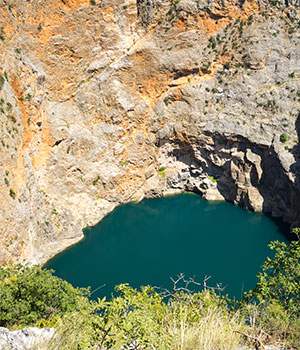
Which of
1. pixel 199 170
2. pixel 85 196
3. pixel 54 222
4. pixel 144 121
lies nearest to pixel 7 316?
pixel 54 222

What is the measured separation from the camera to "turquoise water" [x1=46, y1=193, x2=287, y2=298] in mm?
30583

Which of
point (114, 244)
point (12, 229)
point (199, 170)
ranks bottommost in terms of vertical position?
point (114, 244)

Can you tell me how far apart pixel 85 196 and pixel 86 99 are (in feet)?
44.8

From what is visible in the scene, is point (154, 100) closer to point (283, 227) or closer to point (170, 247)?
point (170, 247)

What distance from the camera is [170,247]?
36.1 meters

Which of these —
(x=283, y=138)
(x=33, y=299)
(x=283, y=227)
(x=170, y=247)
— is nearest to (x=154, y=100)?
(x=283, y=138)

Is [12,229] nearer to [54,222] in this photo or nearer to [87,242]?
[54,222]

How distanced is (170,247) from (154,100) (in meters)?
22.2

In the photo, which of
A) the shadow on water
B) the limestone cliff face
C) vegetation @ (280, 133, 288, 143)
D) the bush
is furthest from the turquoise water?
the bush

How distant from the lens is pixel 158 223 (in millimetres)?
41969

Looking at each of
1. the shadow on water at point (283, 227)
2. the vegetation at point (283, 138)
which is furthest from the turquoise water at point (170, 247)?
the vegetation at point (283, 138)

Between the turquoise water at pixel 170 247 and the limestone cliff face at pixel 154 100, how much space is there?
7.74 feet

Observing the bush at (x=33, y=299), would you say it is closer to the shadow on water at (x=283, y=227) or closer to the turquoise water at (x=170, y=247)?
the turquoise water at (x=170, y=247)

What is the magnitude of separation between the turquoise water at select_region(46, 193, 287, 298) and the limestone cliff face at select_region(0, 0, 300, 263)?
7.74ft
